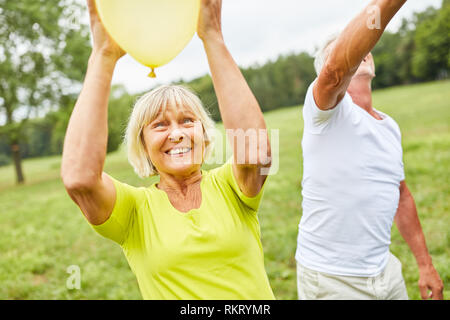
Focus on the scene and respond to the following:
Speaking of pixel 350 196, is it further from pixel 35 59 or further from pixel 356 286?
pixel 35 59

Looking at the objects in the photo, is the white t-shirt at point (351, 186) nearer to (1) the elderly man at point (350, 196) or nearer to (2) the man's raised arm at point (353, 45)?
(1) the elderly man at point (350, 196)

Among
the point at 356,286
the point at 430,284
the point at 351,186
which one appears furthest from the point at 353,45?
the point at 430,284

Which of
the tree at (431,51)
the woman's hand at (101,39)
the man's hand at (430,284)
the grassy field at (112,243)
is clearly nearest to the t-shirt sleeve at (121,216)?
the woman's hand at (101,39)

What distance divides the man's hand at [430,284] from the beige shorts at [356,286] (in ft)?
0.80

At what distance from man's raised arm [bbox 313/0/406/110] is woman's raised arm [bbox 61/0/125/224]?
0.84 m

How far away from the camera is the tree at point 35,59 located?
47.4 feet

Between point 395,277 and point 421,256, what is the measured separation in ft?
1.14

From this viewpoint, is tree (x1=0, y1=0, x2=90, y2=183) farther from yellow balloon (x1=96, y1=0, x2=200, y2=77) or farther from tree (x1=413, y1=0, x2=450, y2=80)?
tree (x1=413, y1=0, x2=450, y2=80)

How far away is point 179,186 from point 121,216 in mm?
271

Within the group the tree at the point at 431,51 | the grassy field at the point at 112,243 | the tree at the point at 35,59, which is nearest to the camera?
the grassy field at the point at 112,243

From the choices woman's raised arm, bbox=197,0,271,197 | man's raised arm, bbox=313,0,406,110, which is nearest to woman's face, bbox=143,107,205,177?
woman's raised arm, bbox=197,0,271,197

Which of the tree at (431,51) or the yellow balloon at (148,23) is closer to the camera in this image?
the yellow balloon at (148,23)

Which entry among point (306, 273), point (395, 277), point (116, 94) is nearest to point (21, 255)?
point (306, 273)

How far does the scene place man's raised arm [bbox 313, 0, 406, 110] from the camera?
4.33 feet
